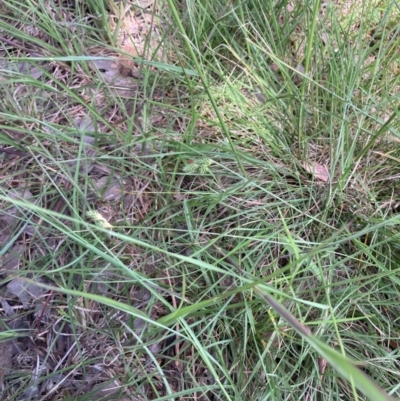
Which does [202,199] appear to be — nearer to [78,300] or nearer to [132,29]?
[78,300]

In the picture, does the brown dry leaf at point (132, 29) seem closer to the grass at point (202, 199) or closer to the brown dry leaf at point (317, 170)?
the grass at point (202, 199)

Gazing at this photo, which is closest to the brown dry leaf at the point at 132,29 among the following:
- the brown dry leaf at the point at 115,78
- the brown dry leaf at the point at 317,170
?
the brown dry leaf at the point at 115,78

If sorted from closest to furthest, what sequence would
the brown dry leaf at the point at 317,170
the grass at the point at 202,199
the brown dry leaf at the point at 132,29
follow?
the grass at the point at 202,199, the brown dry leaf at the point at 317,170, the brown dry leaf at the point at 132,29

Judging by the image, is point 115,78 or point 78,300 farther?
point 115,78

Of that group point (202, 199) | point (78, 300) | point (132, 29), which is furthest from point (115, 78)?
point (78, 300)

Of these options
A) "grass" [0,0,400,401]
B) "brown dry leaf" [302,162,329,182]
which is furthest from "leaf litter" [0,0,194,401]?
"brown dry leaf" [302,162,329,182]

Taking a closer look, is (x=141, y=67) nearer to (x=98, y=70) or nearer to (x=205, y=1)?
(x=98, y=70)

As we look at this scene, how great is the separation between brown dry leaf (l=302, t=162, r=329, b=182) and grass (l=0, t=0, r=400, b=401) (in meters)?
0.01

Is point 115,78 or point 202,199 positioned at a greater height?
point 115,78

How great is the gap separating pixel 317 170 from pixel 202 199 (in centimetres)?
38

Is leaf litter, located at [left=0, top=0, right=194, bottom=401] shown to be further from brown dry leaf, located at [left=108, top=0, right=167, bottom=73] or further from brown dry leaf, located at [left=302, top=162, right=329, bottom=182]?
brown dry leaf, located at [left=302, top=162, right=329, bottom=182]

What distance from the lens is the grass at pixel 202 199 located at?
1.17m

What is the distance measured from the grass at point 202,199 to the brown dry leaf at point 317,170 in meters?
0.01

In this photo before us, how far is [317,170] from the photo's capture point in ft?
4.34
